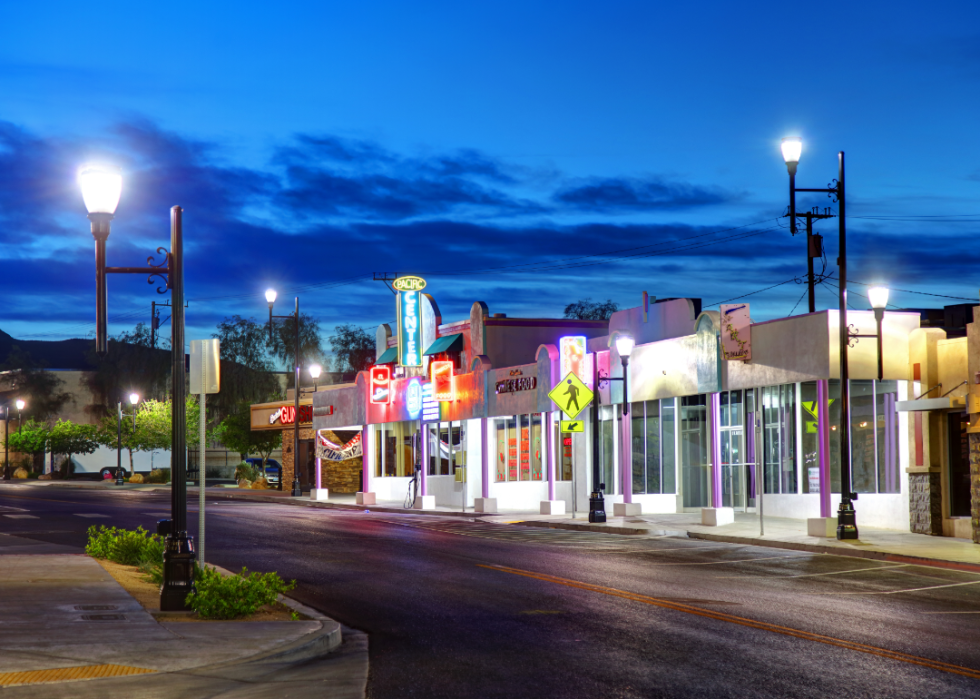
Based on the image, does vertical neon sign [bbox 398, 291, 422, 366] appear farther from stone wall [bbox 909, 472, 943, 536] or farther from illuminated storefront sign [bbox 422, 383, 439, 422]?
stone wall [bbox 909, 472, 943, 536]

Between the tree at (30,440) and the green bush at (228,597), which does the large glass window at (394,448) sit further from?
the tree at (30,440)

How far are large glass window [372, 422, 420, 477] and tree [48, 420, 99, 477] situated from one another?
154 ft

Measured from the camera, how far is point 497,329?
4247 centimetres

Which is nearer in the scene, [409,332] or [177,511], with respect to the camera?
[177,511]

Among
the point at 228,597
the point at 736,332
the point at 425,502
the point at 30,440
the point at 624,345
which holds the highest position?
the point at 736,332

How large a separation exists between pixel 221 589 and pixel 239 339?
2825 inches

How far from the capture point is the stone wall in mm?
23087

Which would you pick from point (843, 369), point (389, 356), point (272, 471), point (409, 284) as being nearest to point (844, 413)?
point (843, 369)

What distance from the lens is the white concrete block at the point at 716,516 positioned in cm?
2619

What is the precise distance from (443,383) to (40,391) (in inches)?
2824

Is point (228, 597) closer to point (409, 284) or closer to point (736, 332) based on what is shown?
point (736, 332)

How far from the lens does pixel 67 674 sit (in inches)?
341

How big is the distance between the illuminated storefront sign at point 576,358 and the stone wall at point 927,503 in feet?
38.9

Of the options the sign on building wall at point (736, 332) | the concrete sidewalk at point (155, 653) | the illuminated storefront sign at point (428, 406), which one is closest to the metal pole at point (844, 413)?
the sign on building wall at point (736, 332)
